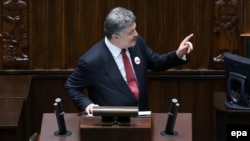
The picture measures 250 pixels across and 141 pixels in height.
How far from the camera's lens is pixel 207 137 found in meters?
4.83

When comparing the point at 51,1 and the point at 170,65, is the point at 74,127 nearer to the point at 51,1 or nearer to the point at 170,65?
the point at 170,65

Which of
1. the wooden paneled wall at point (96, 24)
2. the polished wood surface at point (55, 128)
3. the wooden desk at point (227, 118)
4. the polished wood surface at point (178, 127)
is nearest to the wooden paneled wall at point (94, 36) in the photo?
the wooden paneled wall at point (96, 24)

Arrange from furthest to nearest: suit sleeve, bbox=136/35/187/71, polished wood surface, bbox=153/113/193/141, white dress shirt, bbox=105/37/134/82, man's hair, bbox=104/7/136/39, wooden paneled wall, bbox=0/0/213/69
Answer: wooden paneled wall, bbox=0/0/213/69, suit sleeve, bbox=136/35/187/71, white dress shirt, bbox=105/37/134/82, man's hair, bbox=104/7/136/39, polished wood surface, bbox=153/113/193/141

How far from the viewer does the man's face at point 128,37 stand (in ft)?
11.5

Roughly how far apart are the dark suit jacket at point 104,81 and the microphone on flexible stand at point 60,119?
0.33 m

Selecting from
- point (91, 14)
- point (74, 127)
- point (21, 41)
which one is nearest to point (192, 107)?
point (91, 14)

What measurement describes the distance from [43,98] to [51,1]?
2.13 ft

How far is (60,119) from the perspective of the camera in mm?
3088

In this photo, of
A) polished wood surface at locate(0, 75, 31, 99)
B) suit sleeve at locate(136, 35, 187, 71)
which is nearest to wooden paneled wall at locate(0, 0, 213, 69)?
polished wood surface at locate(0, 75, 31, 99)

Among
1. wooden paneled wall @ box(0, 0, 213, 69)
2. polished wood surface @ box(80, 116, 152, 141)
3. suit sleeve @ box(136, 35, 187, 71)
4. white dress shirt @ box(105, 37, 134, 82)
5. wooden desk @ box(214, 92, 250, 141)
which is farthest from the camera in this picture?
wooden paneled wall @ box(0, 0, 213, 69)

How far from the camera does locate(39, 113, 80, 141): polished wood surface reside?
10.2 feet

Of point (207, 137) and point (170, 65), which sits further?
point (207, 137)

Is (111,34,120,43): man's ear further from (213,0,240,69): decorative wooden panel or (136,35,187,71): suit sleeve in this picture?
(213,0,240,69): decorative wooden panel

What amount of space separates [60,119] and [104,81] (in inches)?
21.1
